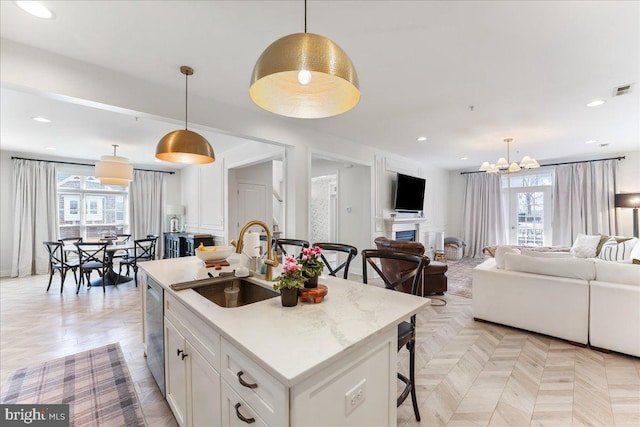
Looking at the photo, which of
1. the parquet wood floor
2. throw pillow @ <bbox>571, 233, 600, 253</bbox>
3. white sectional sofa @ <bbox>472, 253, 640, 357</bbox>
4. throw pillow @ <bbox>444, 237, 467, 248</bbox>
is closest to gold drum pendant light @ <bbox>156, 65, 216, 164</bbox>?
the parquet wood floor

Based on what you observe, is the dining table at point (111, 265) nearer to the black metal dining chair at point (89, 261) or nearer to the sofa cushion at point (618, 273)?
the black metal dining chair at point (89, 261)

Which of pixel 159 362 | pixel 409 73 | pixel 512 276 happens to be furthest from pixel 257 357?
pixel 512 276

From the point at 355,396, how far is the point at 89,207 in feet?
26.0

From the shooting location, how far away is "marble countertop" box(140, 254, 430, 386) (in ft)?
2.85

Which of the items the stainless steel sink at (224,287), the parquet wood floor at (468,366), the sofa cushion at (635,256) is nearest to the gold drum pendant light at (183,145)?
the stainless steel sink at (224,287)

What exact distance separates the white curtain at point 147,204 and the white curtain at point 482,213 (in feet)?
27.5

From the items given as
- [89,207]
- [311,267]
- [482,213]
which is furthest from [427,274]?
[89,207]

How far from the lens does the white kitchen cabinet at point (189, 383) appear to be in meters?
1.22

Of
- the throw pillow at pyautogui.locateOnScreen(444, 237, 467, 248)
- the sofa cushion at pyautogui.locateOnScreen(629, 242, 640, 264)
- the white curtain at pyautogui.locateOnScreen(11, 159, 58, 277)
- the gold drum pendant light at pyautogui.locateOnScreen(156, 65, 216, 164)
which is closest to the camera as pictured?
the gold drum pendant light at pyautogui.locateOnScreen(156, 65, 216, 164)

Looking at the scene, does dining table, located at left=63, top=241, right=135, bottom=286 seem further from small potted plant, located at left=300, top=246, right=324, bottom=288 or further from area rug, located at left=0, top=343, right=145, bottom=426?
small potted plant, located at left=300, top=246, right=324, bottom=288

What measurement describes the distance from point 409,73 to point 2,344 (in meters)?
4.78

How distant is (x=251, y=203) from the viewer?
583 centimetres

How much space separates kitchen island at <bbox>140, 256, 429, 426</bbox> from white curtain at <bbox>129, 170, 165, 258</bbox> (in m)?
6.40

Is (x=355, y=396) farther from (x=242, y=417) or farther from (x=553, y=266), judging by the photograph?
(x=553, y=266)
